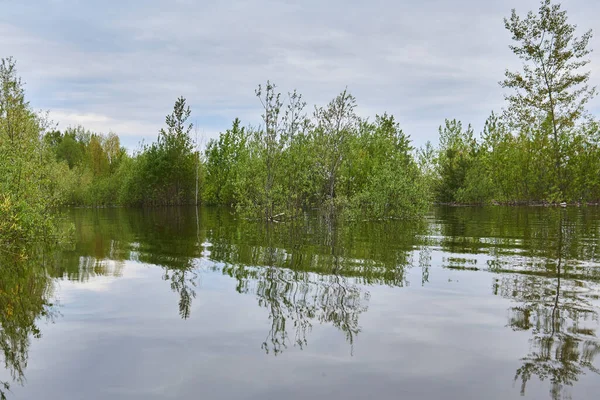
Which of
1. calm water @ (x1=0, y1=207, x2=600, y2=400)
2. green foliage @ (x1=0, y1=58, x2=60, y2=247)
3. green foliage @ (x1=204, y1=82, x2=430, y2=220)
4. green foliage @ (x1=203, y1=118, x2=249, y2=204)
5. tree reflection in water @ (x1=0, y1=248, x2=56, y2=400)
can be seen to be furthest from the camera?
green foliage @ (x1=203, y1=118, x2=249, y2=204)

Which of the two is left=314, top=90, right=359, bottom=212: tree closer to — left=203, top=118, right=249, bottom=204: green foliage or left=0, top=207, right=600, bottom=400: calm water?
left=0, top=207, right=600, bottom=400: calm water

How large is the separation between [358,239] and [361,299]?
10.0m

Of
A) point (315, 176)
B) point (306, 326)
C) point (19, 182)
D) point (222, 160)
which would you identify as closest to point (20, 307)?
point (306, 326)

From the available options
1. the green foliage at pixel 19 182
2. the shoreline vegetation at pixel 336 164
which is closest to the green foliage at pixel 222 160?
the shoreline vegetation at pixel 336 164

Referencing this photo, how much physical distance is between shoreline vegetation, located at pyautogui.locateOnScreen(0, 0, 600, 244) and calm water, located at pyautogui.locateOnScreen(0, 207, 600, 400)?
22.1ft

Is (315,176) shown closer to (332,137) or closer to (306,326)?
(332,137)

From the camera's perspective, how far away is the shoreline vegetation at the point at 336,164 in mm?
22470

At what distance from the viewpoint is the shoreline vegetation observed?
2247cm

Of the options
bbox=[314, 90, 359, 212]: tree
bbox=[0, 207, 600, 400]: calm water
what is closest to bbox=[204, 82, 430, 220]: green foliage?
bbox=[314, 90, 359, 212]: tree

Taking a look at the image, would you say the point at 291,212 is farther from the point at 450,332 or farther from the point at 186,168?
the point at 186,168

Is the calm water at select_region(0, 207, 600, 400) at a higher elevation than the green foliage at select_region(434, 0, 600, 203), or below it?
below

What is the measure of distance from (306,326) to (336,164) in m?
25.3

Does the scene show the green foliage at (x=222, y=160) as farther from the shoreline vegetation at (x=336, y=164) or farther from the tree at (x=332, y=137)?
the tree at (x=332, y=137)

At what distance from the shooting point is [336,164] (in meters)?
32.5
